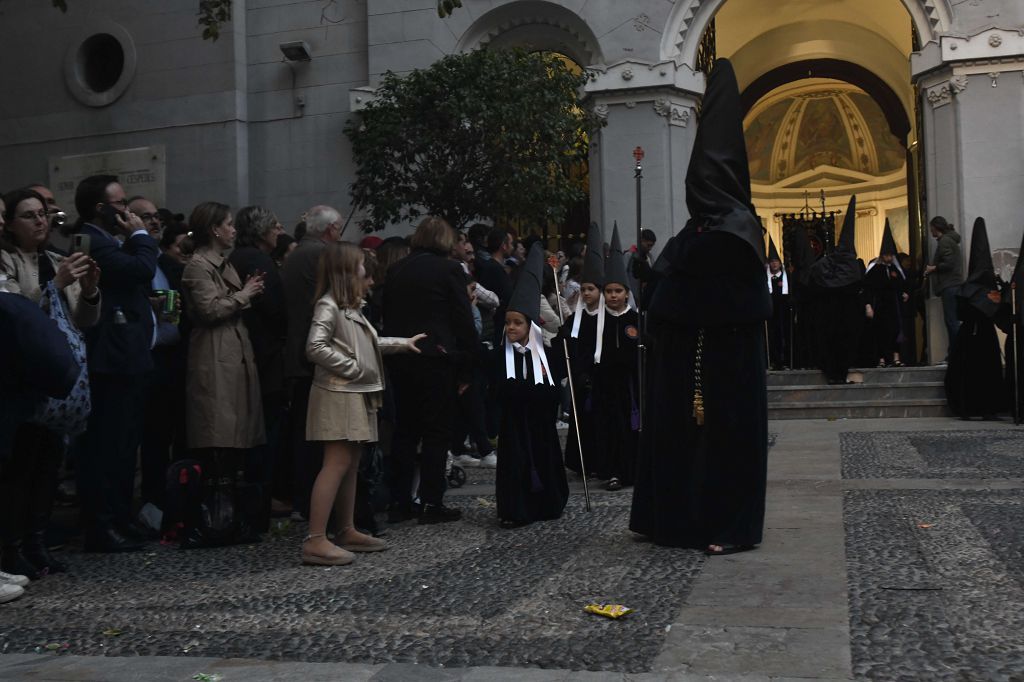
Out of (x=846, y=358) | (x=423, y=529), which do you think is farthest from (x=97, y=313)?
(x=846, y=358)

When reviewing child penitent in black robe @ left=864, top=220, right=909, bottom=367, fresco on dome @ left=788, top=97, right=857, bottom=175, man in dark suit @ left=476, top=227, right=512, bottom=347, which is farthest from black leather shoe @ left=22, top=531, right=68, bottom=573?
fresco on dome @ left=788, top=97, right=857, bottom=175

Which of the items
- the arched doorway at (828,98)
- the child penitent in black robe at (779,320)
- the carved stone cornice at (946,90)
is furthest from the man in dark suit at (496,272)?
the carved stone cornice at (946,90)

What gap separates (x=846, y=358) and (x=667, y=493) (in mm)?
9186

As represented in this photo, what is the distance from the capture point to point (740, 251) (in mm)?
6258

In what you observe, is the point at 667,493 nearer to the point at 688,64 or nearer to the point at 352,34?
the point at 688,64

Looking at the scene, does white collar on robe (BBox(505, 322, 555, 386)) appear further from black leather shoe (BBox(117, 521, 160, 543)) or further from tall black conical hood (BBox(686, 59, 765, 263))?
black leather shoe (BBox(117, 521, 160, 543))

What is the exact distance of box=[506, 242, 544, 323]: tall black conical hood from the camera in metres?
7.52

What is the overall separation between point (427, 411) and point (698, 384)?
1.89 m

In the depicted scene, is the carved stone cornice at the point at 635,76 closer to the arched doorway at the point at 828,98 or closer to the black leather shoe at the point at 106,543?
the arched doorway at the point at 828,98

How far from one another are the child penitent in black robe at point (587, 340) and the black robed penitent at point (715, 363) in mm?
2425

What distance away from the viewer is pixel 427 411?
7398 mm

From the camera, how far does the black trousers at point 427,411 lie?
7398 millimetres

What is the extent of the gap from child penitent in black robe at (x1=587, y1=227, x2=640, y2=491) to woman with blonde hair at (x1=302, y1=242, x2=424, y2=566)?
8.93 ft

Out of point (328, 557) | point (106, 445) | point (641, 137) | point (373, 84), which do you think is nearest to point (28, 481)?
point (106, 445)
